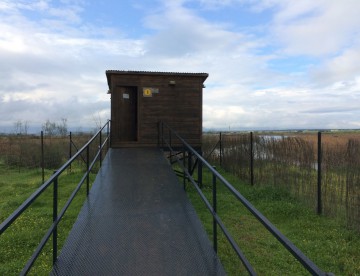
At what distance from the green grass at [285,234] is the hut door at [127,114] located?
4.70m

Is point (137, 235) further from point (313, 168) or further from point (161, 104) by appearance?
point (161, 104)

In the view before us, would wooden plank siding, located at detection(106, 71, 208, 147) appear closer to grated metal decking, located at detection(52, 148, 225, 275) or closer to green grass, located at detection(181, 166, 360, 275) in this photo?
green grass, located at detection(181, 166, 360, 275)

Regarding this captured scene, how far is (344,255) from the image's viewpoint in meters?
5.09

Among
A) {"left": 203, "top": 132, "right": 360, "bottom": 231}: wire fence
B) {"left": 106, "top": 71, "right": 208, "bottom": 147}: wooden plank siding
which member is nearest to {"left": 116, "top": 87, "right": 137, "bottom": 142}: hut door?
{"left": 106, "top": 71, "right": 208, "bottom": 147}: wooden plank siding

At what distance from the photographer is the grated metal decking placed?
327cm

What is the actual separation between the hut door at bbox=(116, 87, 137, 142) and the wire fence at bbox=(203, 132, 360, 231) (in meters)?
4.14

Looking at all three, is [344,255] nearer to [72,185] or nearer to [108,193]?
[108,193]

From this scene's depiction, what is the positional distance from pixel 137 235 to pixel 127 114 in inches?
338

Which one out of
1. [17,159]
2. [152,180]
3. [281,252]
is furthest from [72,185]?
[17,159]

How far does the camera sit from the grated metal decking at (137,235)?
327cm

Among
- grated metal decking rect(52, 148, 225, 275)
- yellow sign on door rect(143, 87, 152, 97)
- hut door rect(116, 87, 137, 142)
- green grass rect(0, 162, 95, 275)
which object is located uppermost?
yellow sign on door rect(143, 87, 152, 97)

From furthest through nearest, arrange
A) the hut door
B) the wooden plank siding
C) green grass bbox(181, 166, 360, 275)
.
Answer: the hut door → the wooden plank siding → green grass bbox(181, 166, 360, 275)

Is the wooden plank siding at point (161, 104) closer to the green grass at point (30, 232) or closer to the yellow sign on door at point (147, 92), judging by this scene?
the yellow sign on door at point (147, 92)

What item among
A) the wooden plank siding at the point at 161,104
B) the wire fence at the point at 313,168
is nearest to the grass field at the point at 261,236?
the wire fence at the point at 313,168
